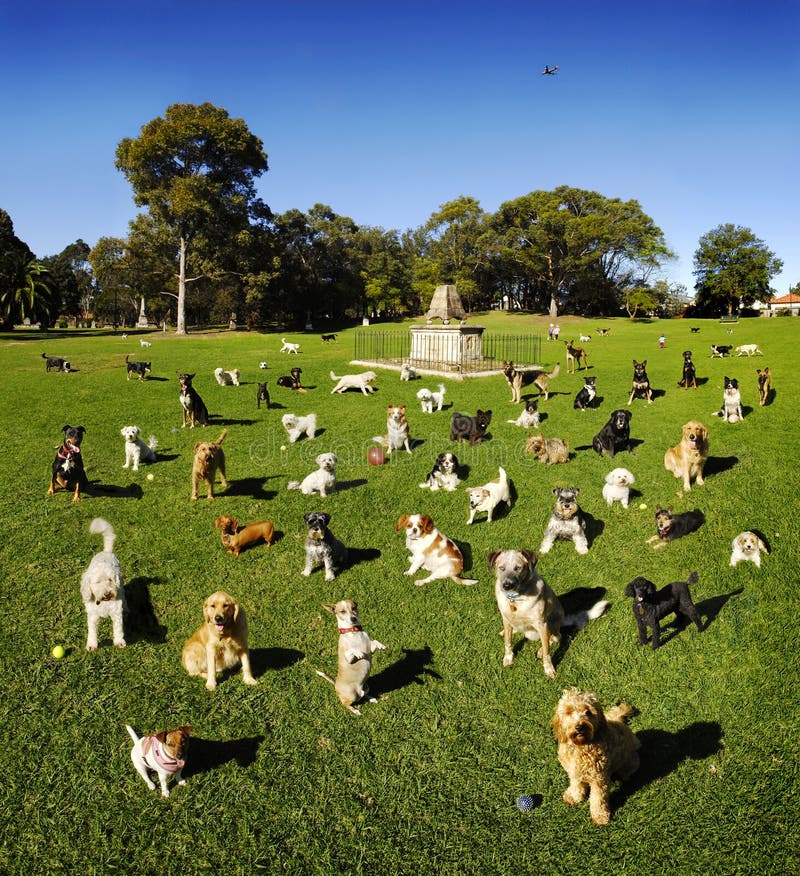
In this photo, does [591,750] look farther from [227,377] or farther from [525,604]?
[227,377]

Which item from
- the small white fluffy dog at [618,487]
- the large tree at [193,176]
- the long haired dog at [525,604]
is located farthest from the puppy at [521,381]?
the large tree at [193,176]

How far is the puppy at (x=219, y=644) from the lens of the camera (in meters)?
5.68

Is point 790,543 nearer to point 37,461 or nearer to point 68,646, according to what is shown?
point 68,646

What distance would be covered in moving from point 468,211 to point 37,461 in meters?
71.6

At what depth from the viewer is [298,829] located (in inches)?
181

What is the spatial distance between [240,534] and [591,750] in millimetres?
6161

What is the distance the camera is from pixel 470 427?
14086 millimetres

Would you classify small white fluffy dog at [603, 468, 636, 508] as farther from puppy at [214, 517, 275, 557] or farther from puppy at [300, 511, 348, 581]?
puppy at [214, 517, 275, 557]

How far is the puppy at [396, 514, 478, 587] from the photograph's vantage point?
26.4 ft

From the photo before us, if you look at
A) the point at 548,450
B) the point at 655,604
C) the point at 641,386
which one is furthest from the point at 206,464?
the point at 641,386

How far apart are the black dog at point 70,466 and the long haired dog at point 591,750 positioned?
1011cm

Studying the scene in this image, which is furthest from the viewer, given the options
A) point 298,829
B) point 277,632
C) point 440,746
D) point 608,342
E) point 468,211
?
point 468,211

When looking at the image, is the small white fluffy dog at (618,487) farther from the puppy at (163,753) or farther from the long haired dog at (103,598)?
the long haired dog at (103,598)

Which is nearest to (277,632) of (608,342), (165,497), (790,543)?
(165,497)
